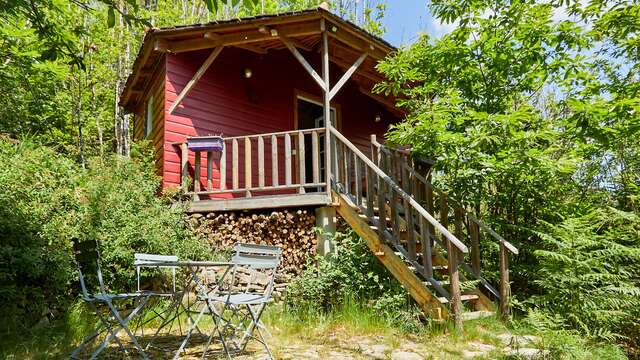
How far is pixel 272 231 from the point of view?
21.1 ft

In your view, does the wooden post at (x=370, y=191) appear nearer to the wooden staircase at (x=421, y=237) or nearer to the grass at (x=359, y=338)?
the wooden staircase at (x=421, y=237)

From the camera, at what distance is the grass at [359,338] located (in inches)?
152

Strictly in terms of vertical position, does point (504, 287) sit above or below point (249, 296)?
below

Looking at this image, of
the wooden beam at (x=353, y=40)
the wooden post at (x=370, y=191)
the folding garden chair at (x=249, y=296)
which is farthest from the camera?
the wooden beam at (x=353, y=40)

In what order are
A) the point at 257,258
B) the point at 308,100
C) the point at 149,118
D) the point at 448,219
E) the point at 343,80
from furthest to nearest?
1. the point at 308,100
2. the point at 149,118
3. the point at 343,80
4. the point at 448,219
5. the point at 257,258

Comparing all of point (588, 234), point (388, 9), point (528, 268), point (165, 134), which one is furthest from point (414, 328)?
point (388, 9)

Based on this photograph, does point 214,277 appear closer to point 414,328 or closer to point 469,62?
point 414,328

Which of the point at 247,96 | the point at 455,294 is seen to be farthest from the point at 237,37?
the point at 455,294

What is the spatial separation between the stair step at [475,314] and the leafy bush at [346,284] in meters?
0.61

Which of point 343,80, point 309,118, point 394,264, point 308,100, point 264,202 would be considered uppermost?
point 308,100

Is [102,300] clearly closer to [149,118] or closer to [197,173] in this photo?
[197,173]

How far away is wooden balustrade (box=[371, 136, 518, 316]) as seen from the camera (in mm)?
4859

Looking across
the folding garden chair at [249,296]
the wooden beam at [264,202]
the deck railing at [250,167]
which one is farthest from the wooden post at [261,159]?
the folding garden chair at [249,296]

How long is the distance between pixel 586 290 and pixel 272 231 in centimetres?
396
